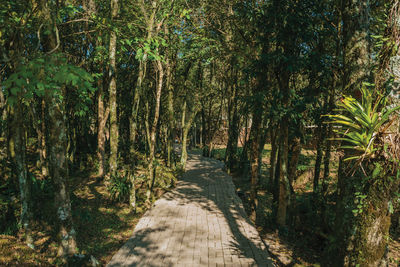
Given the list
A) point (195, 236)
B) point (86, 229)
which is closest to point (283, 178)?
point (195, 236)

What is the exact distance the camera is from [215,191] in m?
13.5

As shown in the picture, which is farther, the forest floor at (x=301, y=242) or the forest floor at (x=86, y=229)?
the forest floor at (x=301, y=242)

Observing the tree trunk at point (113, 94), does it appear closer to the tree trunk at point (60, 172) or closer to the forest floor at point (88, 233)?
the forest floor at point (88, 233)

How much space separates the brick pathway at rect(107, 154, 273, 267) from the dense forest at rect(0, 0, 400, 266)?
713mm

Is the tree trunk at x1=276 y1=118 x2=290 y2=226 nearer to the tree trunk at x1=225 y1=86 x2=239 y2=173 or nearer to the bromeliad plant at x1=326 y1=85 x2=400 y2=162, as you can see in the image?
the bromeliad plant at x1=326 y1=85 x2=400 y2=162

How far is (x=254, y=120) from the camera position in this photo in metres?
10.2

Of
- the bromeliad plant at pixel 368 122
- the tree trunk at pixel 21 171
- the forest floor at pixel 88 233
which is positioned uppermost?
the bromeliad plant at pixel 368 122

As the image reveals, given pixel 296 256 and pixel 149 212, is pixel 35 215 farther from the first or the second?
pixel 296 256

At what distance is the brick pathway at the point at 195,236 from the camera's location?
253 inches

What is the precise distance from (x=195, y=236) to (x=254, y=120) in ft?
16.3

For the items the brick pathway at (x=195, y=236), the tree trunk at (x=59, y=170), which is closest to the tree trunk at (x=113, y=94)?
the brick pathway at (x=195, y=236)

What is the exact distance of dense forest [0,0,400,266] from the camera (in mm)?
3301

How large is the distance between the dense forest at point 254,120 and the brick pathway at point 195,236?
71 cm

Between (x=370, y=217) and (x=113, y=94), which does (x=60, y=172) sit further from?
(x=113, y=94)
